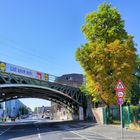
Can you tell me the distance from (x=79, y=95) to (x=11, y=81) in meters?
25.9

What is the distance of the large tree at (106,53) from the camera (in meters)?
30.1

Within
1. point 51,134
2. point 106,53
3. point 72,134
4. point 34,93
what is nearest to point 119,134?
point 72,134

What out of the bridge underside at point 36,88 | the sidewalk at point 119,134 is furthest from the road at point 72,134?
the bridge underside at point 36,88

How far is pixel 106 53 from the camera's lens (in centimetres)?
3044

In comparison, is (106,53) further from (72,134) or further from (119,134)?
(119,134)

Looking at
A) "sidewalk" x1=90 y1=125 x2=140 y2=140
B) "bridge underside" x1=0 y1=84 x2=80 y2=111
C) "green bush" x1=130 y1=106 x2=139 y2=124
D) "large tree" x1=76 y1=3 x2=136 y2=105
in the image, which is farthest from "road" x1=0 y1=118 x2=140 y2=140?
"bridge underside" x1=0 y1=84 x2=80 y2=111

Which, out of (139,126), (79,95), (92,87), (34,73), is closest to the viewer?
(139,126)

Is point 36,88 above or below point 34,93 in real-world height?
below

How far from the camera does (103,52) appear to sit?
100ft

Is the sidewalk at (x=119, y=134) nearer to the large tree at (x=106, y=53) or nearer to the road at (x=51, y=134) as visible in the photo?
the road at (x=51, y=134)

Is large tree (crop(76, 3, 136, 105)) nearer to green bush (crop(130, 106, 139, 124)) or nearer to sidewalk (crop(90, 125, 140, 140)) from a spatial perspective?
green bush (crop(130, 106, 139, 124))

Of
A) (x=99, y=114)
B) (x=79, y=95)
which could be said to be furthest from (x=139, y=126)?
(x=79, y=95)

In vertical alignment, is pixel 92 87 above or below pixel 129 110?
above

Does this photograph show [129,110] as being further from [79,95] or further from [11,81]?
[79,95]
